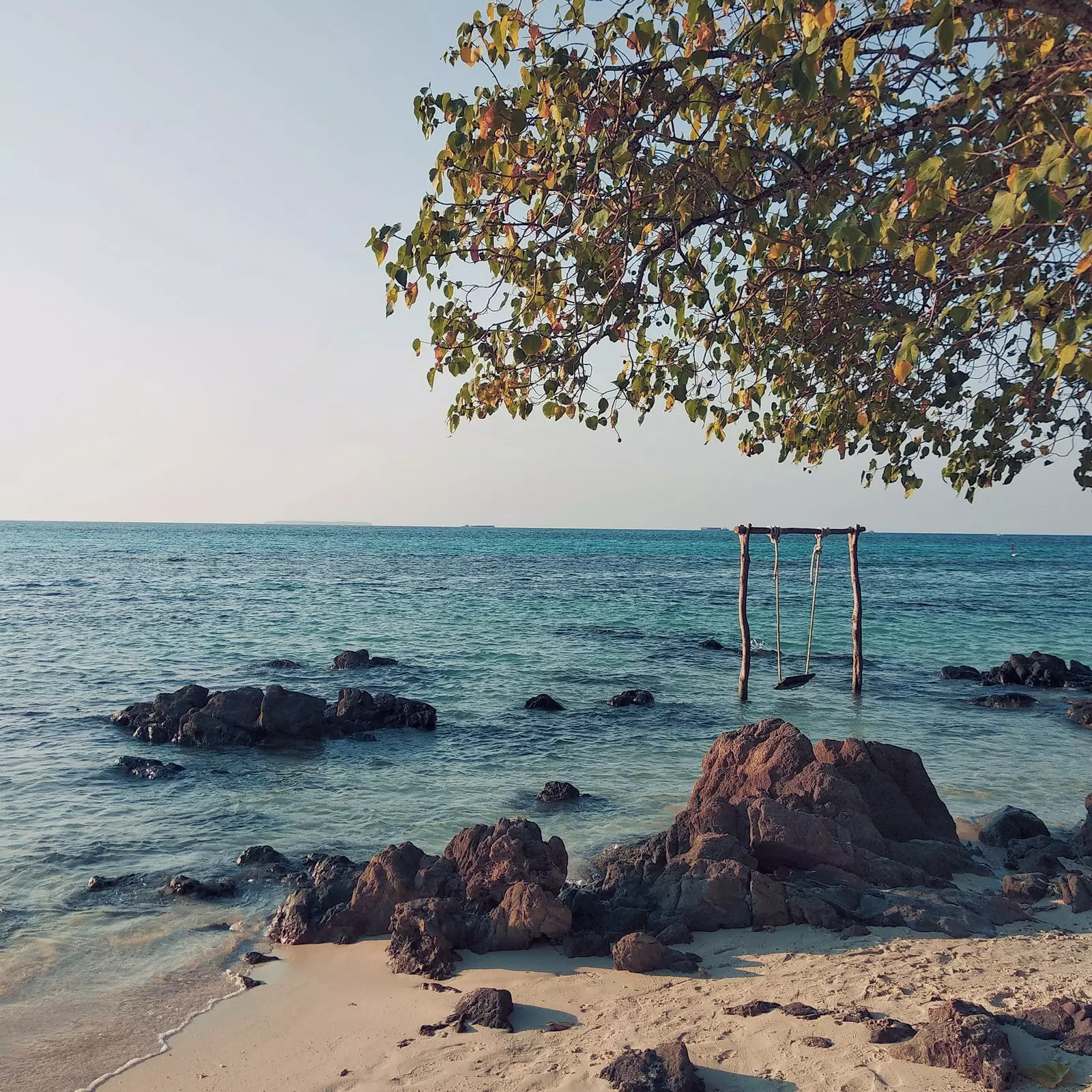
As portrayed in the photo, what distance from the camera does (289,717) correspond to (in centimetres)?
1548

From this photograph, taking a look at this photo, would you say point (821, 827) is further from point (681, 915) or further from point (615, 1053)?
point (615, 1053)

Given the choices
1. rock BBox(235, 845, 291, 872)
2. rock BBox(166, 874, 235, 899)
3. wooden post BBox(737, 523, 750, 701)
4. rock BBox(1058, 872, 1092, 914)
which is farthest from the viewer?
wooden post BBox(737, 523, 750, 701)

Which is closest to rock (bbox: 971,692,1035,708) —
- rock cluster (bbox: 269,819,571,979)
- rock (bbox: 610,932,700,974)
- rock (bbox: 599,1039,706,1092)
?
rock cluster (bbox: 269,819,571,979)

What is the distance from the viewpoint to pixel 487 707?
18.5m

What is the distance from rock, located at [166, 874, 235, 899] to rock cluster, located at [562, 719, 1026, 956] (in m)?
3.51

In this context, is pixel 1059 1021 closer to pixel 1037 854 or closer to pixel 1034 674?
pixel 1037 854

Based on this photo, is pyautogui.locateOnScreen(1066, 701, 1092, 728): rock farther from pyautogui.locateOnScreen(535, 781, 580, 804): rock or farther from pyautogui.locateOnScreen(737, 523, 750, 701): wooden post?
pyautogui.locateOnScreen(535, 781, 580, 804): rock

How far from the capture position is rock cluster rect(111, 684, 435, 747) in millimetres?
15250

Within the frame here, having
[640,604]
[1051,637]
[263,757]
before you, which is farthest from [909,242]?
[640,604]

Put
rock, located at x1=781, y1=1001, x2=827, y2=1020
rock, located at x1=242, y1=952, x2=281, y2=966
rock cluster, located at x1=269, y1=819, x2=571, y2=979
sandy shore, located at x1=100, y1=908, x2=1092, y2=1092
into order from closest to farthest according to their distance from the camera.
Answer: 1. sandy shore, located at x1=100, y1=908, x2=1092, y2=1092
2. rock, located at x1=781, y1=1001, x2=827, y2=1020
3. rock cluster, located at x1=269, y1=819, x2=571, y2=979
4. rock, located at x1=242, y1=952, x2=281, y2=966

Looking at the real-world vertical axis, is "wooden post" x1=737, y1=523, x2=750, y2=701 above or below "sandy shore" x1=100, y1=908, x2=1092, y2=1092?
above

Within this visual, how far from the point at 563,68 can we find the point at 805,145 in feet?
6.37

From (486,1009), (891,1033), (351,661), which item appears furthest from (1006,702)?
(486,1009)

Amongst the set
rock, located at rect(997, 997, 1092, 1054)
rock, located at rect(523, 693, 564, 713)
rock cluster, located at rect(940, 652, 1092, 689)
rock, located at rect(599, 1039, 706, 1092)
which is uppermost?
rock, located at rect(997, 997, 1092, 1054)
